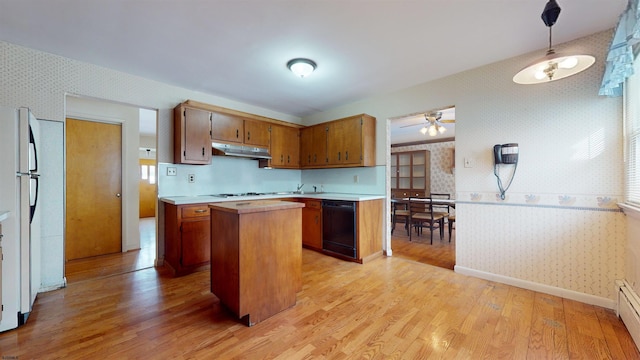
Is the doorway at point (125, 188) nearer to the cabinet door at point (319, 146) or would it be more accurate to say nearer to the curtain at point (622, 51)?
the cabinet door at point (319, 146)

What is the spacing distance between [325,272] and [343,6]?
265cm

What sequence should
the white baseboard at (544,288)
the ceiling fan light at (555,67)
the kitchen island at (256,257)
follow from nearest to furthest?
the ceiling fan light at (555,67) → the kitchen island at (256,257) → the white baseboard at (544,288)

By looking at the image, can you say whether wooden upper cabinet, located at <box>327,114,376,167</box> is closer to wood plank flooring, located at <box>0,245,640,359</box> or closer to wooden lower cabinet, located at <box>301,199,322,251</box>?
wooden lower cabinet, located at <box>301,199,322,251</box>

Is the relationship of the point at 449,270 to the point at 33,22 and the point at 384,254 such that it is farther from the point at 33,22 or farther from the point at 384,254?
the point at 33,22

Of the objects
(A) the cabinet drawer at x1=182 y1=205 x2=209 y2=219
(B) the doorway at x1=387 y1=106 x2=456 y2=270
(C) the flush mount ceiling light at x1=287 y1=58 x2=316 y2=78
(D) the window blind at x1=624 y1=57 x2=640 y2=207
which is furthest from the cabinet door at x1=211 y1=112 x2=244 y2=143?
(D) the window blind at x1=624 y1=57 x2=640 y2=207

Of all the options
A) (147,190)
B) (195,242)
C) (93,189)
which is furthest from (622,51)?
(147,190)

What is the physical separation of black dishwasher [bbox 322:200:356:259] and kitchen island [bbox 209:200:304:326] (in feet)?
4.18

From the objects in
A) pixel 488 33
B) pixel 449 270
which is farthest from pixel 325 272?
pixel 488 33

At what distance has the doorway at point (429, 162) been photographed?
4156 mm

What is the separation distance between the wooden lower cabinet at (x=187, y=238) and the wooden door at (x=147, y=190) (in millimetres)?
5853

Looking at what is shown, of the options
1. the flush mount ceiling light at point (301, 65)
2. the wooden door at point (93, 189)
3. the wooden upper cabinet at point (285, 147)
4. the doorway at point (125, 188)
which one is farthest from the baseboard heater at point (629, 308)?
the wooden door at point (93, 189)

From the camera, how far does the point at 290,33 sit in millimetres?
2141

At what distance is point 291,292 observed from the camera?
212cm

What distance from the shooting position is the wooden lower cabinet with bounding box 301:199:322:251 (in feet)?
12.3
